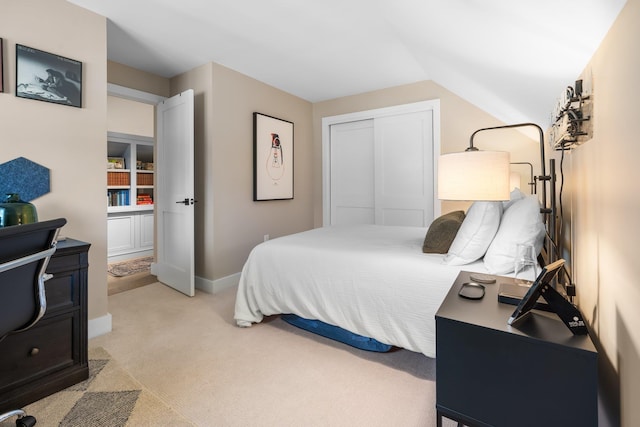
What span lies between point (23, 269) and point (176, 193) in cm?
226

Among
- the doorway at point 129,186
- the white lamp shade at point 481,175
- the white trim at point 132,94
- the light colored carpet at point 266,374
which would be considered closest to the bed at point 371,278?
the light colored carpet at point 266,374

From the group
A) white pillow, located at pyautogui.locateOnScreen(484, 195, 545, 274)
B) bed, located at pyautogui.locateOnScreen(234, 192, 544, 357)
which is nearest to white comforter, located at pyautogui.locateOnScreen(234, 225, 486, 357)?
bed, located at pyautogui.locateOnScreen(234, 192, 544, 357)

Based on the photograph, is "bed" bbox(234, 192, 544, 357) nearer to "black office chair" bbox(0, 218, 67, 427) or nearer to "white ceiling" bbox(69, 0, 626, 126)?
"white ceiling" bbox(69, 0, 626, 126)

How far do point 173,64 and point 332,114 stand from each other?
2.21 m

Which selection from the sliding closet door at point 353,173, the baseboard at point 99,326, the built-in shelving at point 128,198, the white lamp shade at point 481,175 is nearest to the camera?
the white lamp shade at point 481,175

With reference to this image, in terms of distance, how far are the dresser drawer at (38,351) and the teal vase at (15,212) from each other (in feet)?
1.93

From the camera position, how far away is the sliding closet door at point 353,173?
4.49 metres

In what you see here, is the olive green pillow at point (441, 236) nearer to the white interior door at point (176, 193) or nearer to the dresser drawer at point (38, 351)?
the dresser drawer at point (38, 351)

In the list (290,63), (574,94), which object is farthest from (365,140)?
(574,94)

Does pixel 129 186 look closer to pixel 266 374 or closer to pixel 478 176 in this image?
pixel 266 374

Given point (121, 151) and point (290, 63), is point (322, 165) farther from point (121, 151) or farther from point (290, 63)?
point (121, 151)

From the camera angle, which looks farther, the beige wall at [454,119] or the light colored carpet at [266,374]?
the beige wall at [454,119]

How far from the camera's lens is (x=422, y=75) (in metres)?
3.74

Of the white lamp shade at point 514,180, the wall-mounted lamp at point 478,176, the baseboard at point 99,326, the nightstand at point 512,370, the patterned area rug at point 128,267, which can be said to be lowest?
the baseboard at point 99,326
